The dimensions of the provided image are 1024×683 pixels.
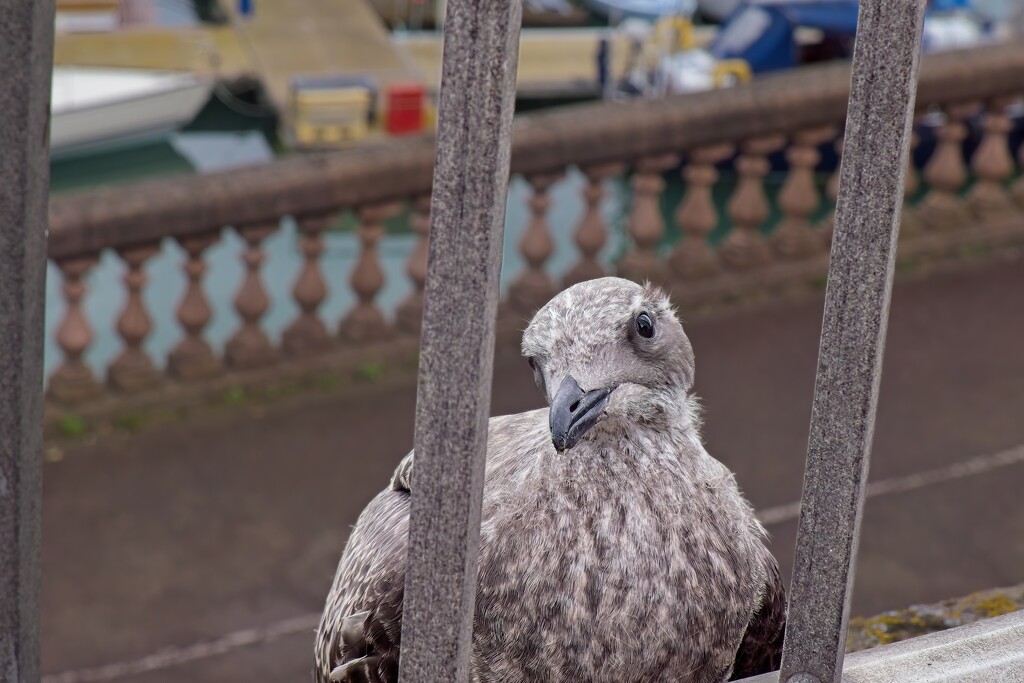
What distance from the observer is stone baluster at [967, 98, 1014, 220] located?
8305 millimetres

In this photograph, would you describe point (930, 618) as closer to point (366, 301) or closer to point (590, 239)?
point (366, 301)

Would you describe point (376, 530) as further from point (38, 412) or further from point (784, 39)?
point (784, 39)

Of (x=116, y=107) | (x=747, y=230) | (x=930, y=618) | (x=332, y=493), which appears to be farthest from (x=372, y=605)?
(x=116, y=107)

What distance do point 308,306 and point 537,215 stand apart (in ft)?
3.95

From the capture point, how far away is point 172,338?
12812 mm

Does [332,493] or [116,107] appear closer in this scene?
[332,493]

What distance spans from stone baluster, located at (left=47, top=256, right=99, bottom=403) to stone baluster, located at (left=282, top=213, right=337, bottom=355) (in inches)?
35.6

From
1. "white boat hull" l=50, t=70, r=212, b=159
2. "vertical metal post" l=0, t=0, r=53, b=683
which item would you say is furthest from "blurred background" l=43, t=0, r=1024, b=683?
"white boat hull" l=50, t=70, r=212, b=159

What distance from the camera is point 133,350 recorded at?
7.12 meters

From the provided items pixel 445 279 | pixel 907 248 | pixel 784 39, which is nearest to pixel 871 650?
pixel 445 279

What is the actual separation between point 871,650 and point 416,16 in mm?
24184

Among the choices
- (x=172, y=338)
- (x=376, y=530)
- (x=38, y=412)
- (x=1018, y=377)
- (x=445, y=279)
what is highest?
(x=445, y=279)

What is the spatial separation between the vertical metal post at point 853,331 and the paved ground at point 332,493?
152 inches

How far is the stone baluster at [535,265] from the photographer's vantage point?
7562 mm
